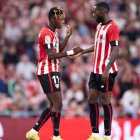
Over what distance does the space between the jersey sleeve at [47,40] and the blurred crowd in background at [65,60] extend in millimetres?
4089

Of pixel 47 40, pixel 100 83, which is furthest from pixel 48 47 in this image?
pixel 100 83

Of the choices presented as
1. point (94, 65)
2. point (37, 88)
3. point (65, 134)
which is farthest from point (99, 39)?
point (37, 88)

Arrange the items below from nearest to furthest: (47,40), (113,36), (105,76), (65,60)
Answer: (105,76), (113,36), (47,40), (65,60)

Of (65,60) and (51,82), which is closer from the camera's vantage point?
(51,82)

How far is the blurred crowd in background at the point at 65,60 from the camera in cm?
2008

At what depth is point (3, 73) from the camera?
20.7m

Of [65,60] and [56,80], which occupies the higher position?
[56,80]

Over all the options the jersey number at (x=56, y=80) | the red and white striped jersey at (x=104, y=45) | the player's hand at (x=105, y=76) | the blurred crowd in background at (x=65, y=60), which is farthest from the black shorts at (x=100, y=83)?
the blurred crowd in background at (x=65, y=60)

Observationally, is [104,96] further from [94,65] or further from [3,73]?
[3,73]

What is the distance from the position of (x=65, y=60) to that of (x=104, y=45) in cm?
677

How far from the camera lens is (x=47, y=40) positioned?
1516cm

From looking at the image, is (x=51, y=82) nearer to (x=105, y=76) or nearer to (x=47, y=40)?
(x=47, y=40)

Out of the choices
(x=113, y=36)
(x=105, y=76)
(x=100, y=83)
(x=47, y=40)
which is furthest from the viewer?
(x=100, y=83)

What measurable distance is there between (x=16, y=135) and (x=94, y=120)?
276 centimetres
